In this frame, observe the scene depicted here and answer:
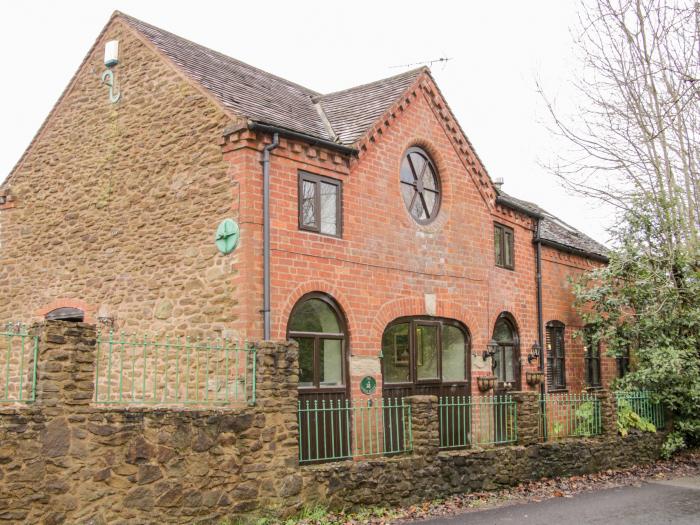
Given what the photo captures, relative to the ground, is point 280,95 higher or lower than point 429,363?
higher

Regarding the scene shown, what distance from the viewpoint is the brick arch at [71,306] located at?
15289 millimetres

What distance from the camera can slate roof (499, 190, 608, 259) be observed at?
21.6 meters

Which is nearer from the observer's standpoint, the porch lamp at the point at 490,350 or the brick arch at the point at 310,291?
the brick arch at the point at 310,291

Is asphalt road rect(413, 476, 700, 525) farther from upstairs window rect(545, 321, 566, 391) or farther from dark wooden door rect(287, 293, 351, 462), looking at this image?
upstairs window rect(545, 321, 566, 391)

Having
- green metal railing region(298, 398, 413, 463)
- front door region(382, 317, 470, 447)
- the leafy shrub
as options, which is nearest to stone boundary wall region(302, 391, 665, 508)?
the leafy shrub

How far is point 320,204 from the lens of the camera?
1402 centimetres

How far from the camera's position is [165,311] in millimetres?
13836

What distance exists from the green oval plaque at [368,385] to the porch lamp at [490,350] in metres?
3.67

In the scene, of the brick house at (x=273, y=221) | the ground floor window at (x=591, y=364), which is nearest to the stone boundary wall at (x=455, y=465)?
the brick house at (x=273, y=221)

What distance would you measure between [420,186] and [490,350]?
3931 millimetres

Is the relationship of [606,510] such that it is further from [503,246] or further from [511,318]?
[503,246]

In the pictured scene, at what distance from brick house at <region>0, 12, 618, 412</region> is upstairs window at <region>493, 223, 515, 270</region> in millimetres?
50

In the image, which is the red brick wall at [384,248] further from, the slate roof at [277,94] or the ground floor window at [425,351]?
the slate roof at [277,94]

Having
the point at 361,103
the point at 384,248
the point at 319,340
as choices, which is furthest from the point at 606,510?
the point at 361,103
